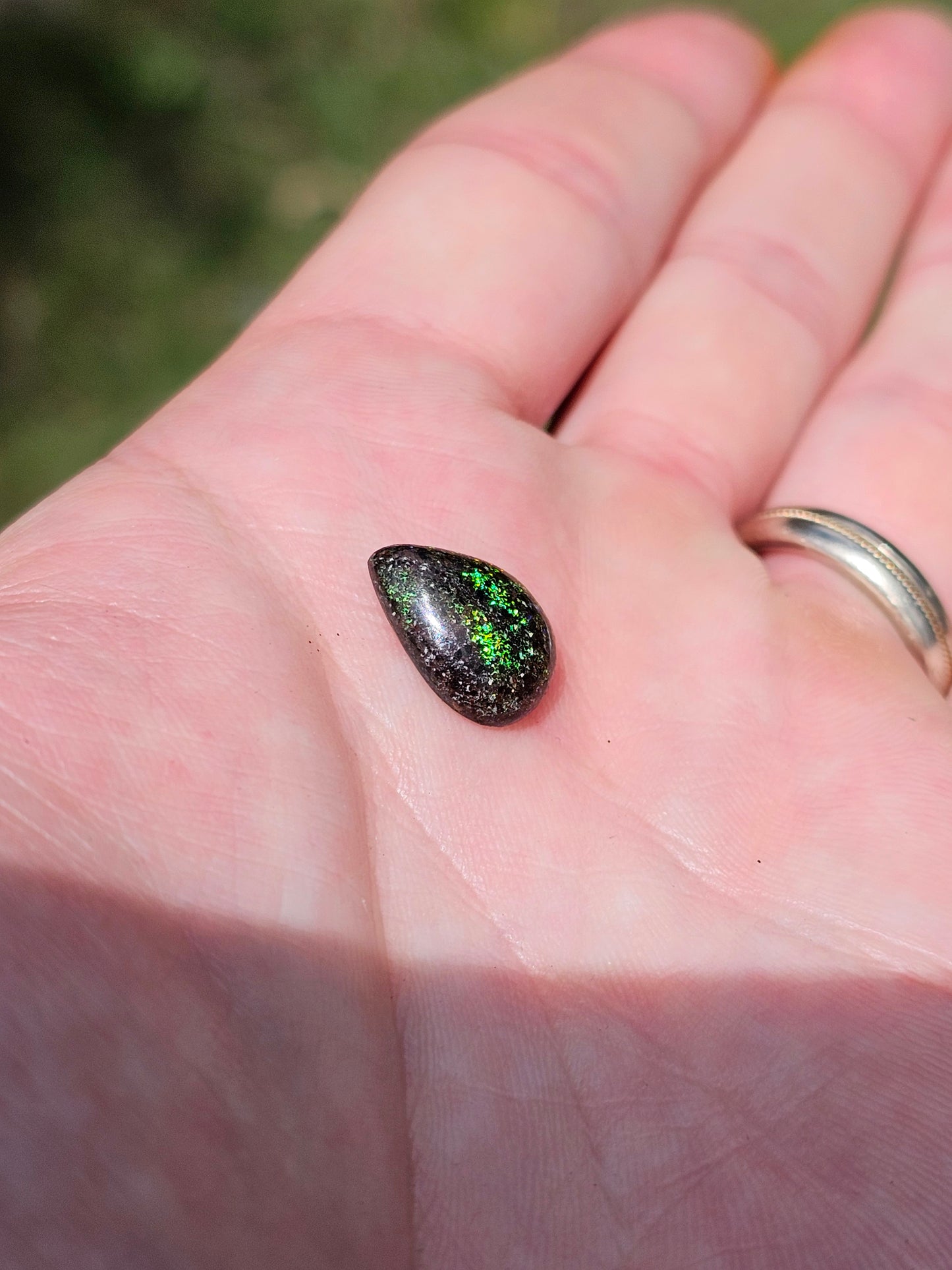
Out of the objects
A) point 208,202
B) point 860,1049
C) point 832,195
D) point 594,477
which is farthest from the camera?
point 208,202

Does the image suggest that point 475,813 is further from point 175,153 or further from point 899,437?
point 175,153

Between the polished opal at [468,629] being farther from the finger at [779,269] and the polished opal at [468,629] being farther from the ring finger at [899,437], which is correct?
the ring finger at [899,437]

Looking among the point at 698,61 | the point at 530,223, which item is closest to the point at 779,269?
the point at 530,223

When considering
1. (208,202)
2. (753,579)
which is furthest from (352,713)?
(208,202)

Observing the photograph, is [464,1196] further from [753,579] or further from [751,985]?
[753,579]

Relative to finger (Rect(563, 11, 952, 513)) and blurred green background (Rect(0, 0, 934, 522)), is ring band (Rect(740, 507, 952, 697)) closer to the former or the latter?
finger (Rect(563, 11, 952, 513))

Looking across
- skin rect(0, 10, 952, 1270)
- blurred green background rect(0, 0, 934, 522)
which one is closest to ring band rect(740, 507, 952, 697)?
skin rect(0, 10, 952, 1270)
